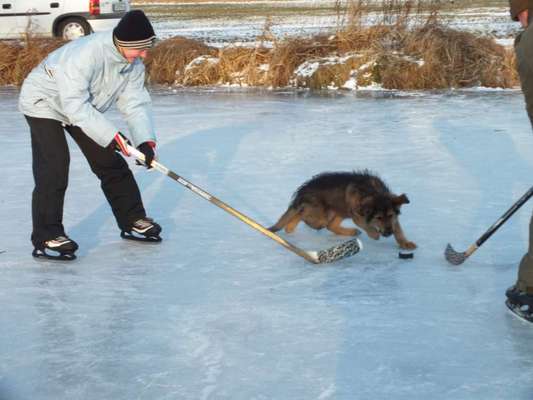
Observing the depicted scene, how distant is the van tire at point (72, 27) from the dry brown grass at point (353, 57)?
1665 millimetres

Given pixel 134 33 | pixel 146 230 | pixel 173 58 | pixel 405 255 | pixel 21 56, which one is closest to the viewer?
pixel 134 33

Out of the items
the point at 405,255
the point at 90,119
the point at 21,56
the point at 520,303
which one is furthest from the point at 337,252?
the point at 21,56

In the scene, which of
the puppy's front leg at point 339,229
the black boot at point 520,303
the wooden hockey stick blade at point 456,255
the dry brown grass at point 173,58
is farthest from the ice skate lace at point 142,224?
the dry brown grass at point 173,58

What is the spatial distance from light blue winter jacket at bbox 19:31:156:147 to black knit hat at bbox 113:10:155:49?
0.32ft

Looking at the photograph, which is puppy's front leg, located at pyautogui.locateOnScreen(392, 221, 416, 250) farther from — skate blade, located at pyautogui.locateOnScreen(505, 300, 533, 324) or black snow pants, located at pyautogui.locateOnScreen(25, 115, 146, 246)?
black snow pants, located at pyautogui.locateOnScreen(25, 115, 146, 246)

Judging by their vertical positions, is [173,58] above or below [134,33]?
below

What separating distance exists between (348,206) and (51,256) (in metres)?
1.55

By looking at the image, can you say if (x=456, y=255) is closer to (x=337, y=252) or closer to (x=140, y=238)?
(x=337, y=252)

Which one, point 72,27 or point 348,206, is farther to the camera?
point 72,27

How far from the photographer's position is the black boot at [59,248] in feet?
15.8

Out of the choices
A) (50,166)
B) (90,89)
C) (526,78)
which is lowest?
(50,166)

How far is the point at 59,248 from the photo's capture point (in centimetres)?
480

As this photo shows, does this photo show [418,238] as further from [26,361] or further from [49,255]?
[26,361]

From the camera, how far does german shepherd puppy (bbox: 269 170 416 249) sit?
189 inches
